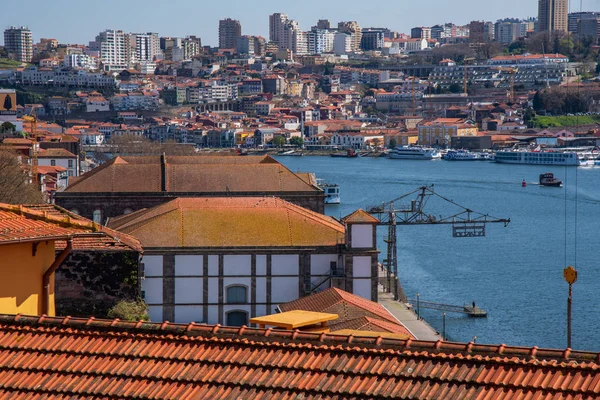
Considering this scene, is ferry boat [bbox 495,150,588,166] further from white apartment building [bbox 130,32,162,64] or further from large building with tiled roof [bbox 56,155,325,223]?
white apartment building [bbox 130,32,162,64]

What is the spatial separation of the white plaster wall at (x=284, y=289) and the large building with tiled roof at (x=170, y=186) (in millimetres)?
4246

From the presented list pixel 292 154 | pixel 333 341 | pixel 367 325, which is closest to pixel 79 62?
pixel 292 154

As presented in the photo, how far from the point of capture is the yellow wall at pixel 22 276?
4066mm

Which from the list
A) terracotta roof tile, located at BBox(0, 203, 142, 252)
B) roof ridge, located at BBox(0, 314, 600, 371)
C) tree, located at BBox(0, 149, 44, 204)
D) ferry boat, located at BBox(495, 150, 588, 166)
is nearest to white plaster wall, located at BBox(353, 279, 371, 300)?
tree, located at BBox(0, 149, 44, 204)

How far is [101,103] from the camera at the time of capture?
8319 centimetres

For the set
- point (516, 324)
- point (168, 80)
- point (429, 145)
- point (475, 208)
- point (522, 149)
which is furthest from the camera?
point (168, 80)

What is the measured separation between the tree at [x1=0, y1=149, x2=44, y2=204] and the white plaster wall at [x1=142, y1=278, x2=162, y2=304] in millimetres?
4764

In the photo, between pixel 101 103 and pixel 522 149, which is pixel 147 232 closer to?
pixel 522 149

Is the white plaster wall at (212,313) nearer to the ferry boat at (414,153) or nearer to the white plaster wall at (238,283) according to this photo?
the white plaster wall at (238,283)

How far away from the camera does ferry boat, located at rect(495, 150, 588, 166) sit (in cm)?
5384

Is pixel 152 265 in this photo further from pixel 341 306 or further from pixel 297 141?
pixel 297 141

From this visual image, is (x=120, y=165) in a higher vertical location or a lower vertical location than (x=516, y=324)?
higher

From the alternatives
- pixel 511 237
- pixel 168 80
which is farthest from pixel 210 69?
pixel 511 237

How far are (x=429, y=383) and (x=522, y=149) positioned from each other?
197 ft
